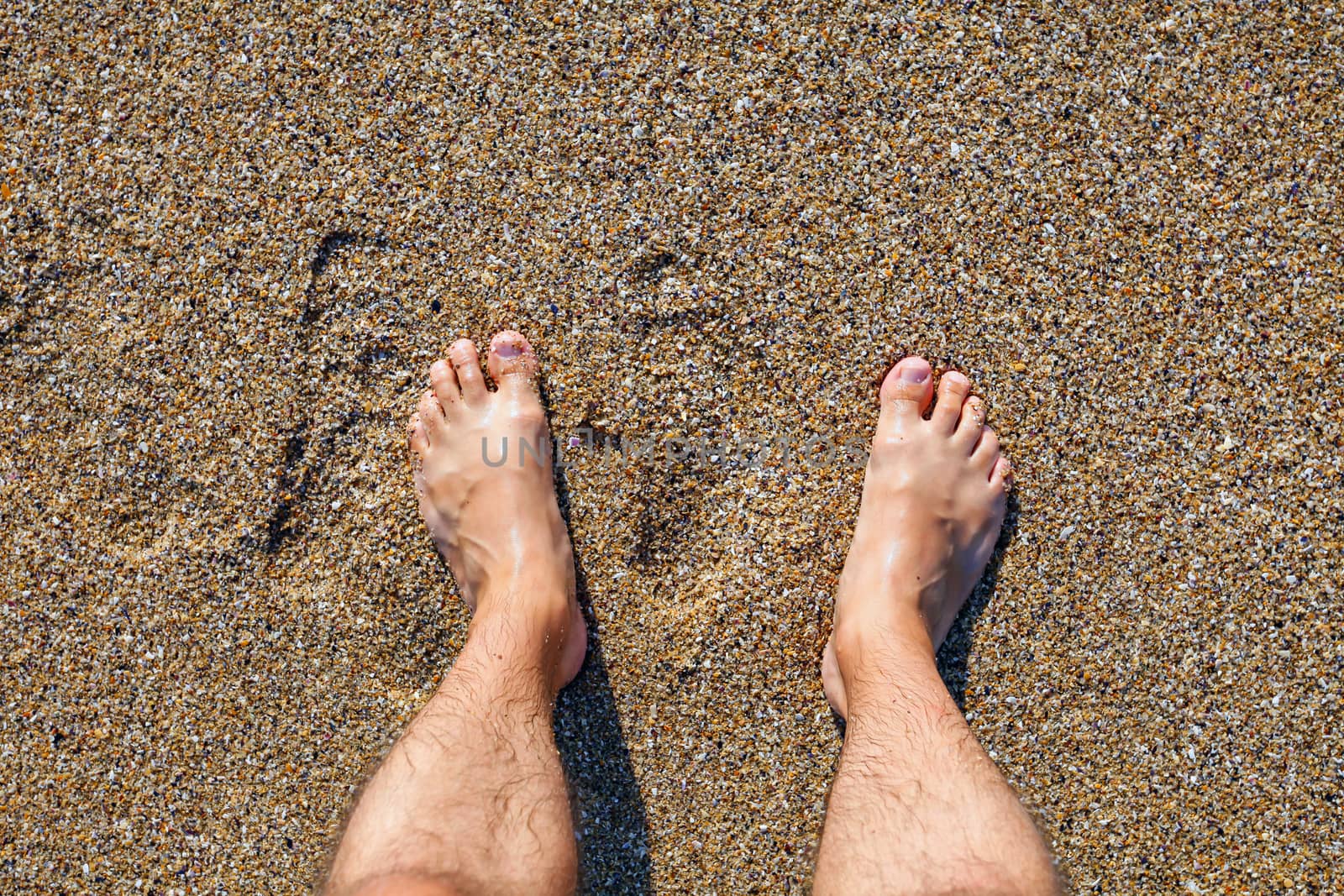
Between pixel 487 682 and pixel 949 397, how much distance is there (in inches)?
43.3

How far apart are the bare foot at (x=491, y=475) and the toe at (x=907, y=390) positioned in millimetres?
723

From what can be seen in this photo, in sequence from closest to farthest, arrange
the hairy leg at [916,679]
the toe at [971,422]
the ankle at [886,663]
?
the hairy leg at [916,679] < the ankle at [886,663] < the toe at [971,422]

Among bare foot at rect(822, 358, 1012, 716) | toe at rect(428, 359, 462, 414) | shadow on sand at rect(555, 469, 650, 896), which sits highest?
toe at rect(428, 359, 462, 414)

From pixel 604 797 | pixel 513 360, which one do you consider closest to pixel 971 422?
pixel 513 360

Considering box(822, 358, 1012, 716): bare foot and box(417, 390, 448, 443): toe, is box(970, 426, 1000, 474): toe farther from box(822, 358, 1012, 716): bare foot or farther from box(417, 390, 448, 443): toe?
box(417, 390, 448, 443): toe

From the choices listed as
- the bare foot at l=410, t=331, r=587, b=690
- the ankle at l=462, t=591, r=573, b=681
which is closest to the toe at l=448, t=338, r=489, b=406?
the bare foot at l=410, t=331, r=587, b=690

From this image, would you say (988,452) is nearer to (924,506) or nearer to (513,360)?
(924,506)

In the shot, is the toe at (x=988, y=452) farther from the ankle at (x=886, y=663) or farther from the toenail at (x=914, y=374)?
the ankle at (x=886, y=663)

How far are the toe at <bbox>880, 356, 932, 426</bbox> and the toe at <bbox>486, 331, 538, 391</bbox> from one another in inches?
29.1

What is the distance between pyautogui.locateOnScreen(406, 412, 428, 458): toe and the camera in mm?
1710

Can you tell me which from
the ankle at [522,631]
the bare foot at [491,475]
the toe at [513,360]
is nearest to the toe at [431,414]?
the bare foot at [491,475]

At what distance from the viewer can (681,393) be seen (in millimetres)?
1675

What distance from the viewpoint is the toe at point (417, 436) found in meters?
1.71

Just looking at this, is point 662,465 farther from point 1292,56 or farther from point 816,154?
point 1292,56
